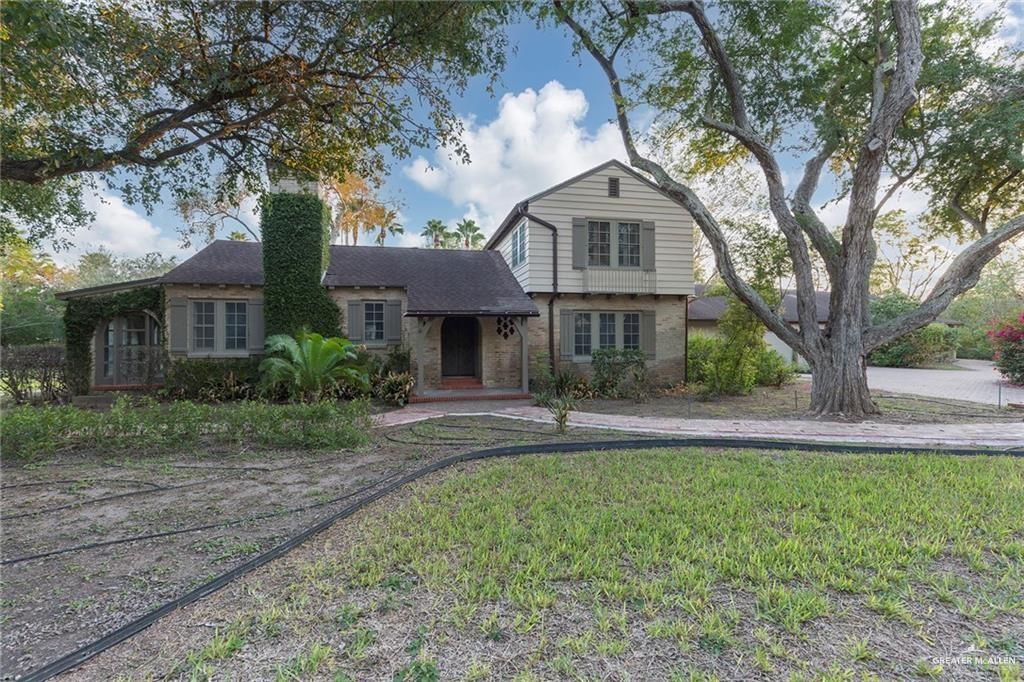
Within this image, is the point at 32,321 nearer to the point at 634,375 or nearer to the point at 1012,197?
the point at 634,375

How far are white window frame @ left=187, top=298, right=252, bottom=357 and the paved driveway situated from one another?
63.9ft

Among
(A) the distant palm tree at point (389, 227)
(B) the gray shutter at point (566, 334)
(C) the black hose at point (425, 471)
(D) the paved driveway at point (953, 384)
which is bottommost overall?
(C) the black hose at point (425, 471)

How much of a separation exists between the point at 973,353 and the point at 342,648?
3691 cm

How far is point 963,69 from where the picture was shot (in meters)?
9.69

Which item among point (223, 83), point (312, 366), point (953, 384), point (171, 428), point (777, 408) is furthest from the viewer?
point (953, 384)

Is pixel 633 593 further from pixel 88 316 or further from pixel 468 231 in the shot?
pixel 468 231

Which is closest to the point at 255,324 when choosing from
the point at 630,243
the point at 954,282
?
the point at 630,243

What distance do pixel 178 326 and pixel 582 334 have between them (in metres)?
11.5

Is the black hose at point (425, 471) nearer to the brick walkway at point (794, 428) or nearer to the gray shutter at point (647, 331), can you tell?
the brick walkway at point (794, 428)

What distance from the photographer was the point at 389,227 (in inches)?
1032

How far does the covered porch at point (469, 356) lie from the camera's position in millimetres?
11727

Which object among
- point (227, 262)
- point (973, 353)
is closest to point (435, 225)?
point (227, 262)

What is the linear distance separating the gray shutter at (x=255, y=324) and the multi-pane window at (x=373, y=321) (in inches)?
112

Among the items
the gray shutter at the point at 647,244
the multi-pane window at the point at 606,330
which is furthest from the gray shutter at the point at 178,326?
the gray shutter at the point at 647,244
